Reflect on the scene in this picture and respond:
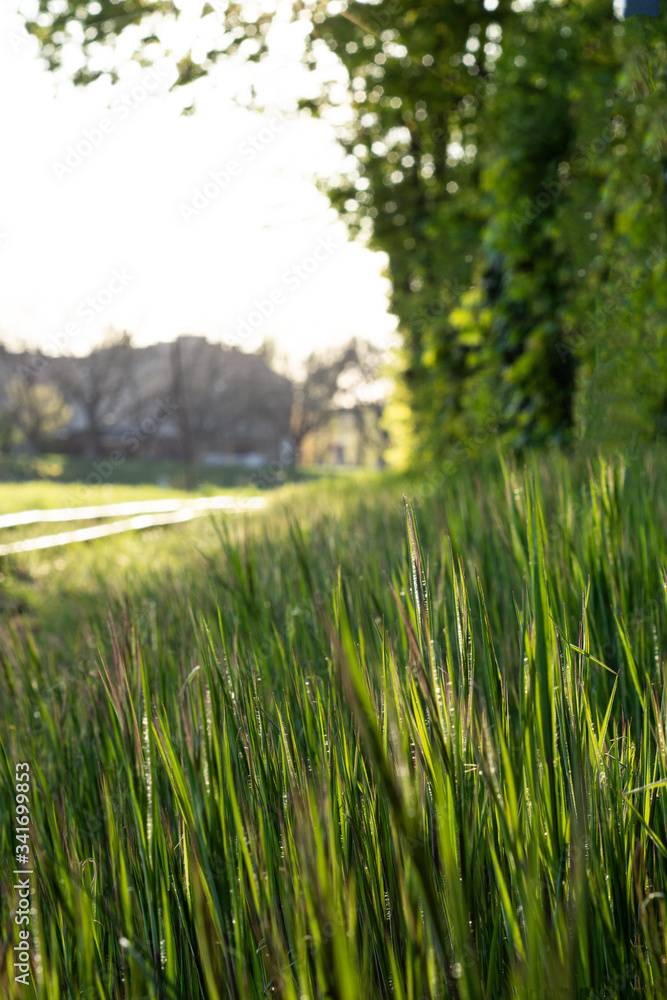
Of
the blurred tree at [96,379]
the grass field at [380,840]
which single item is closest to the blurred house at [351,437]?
the blurred tree at [96,379]

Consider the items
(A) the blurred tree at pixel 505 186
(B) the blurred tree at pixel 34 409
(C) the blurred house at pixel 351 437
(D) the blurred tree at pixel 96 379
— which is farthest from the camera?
(C) the blurred house at pixel 351 437

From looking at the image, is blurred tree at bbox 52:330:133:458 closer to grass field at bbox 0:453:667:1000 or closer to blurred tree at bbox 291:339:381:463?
blurred tree at bbox 291:339:381:463

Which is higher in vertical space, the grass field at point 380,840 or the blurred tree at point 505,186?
the blurred tree at point 505,186

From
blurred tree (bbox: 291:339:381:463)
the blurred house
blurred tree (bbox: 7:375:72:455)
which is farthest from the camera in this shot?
the blurred house

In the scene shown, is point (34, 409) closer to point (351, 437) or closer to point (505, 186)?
point (351, 437)

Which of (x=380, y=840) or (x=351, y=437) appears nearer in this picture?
(x=380, y=840)

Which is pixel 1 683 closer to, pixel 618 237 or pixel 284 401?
pixel 618 237

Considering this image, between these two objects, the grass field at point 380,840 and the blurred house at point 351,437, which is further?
the blurred house at point 351,437

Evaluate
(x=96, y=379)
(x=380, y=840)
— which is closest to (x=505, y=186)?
(x=380, y=840)

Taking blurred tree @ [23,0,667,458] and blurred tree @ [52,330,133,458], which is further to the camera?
blurred tree @ [52,330,133,458]

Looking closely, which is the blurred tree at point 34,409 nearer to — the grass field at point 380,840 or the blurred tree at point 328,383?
the blurred tree at point 328,383

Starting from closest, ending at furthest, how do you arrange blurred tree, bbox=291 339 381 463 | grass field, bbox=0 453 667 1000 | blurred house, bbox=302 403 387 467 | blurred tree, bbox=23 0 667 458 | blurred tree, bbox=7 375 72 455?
grass field, bbox=0 453 667 1000 < blurred tree, bbox=23 0 667 458 < blurred tree, bbox=7 375 72 455 < blurred tree, bbox=291 339 381 463 < blurred house, bbox=302 403 387 467

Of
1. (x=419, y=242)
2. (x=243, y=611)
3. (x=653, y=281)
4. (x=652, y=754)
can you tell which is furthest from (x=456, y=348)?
(x=652, y=754)

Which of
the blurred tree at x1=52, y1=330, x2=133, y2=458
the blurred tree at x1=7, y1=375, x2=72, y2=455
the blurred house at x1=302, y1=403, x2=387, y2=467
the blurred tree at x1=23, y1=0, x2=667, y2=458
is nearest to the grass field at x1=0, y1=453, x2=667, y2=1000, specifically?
the blurred tree at x1=23, y1=0, x2=667, y2=458
